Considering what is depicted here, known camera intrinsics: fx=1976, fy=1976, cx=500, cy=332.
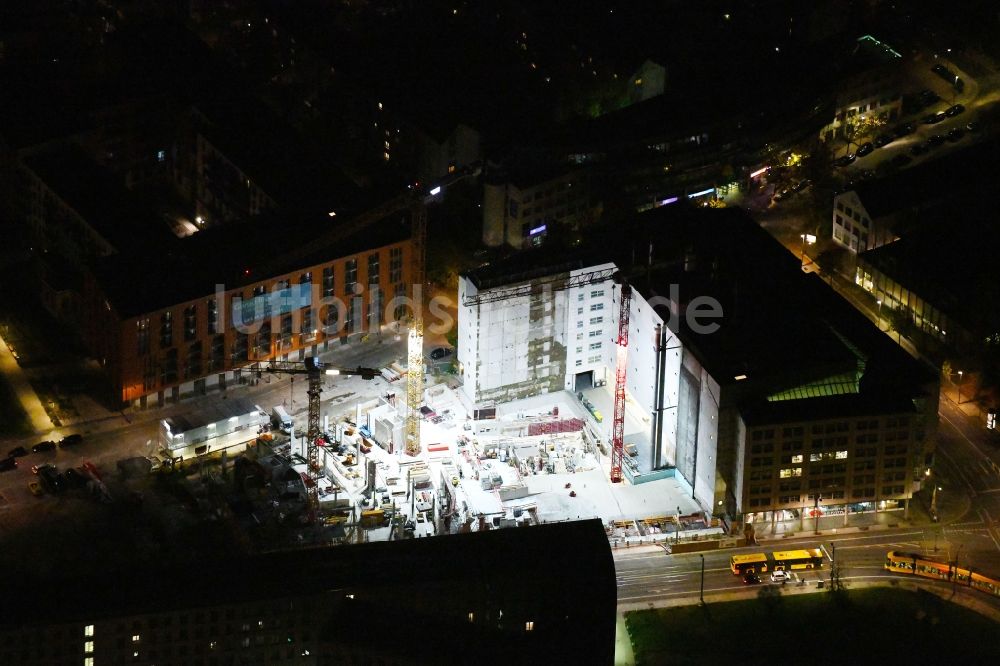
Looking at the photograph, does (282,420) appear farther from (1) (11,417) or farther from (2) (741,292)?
(2) (741,292)

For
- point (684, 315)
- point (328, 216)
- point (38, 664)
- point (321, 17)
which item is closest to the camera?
point (38, 664)

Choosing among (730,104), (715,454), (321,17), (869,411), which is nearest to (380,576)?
(715,454)

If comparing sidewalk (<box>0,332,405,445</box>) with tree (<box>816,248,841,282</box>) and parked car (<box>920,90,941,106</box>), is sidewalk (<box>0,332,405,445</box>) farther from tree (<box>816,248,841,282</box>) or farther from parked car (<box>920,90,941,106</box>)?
parked car (<box>920,90,941,106</box>)

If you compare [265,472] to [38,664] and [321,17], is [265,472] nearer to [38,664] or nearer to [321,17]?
[38,664]

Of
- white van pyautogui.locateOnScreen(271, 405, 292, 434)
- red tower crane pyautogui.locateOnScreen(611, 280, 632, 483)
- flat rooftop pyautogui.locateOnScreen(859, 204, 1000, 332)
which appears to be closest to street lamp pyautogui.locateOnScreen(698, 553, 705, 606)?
red tower crane pyautogui.locateOnScreen(611, 280, 632, 483)

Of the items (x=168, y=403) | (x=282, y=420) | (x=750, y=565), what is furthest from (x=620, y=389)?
(x=168, y=403)

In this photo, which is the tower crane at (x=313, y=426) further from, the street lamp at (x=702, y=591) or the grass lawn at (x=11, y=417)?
the street lamp at (x=702, y=591)
